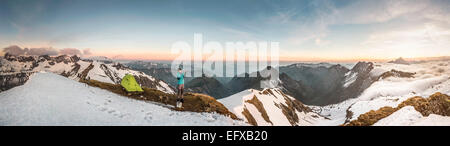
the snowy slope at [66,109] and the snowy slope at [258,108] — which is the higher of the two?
the snowy slope at [66,109]

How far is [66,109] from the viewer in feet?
40.7

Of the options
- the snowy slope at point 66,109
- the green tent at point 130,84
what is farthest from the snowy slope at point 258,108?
the snowy slope at point 66,109

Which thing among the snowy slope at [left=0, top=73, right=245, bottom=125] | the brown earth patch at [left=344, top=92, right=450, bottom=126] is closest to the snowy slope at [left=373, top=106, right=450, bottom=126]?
the brown earth patch at [left=344, top=92, right=450, bottom=126]

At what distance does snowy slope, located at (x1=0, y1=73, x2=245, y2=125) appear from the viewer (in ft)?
36.0

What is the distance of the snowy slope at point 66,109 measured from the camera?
11.0 meters

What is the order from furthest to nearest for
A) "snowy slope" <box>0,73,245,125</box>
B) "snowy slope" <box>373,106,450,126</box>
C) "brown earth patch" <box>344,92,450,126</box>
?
"brown earth patch" <box>344,92,450,126</box> → "snowy slope" <box>373,106,450,126</box> → "snowy slope" <box>0,73,245,125</box>

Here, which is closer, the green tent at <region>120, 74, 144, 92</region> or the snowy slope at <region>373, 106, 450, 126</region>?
the snowy slope at <region>373, 106, 450, 126</region>

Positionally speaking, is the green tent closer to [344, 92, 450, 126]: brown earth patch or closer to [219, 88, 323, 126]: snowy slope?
[219, 88, 323, 126]: snowy slope

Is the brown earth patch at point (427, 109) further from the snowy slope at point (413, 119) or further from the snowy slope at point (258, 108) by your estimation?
the snowy slope at point (258, 108)

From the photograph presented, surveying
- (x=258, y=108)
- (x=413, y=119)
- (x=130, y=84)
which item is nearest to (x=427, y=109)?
(x=413, y=119)
